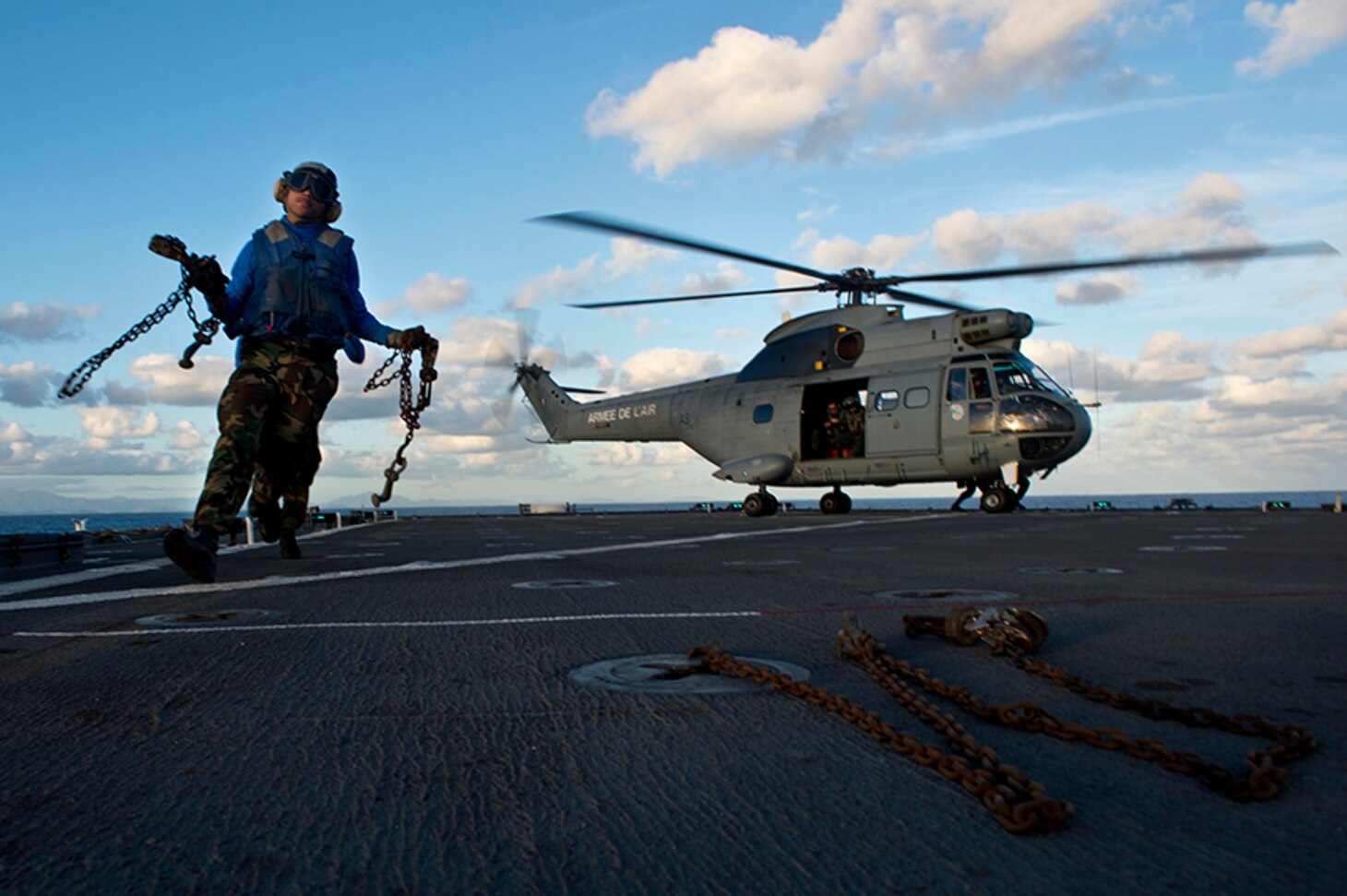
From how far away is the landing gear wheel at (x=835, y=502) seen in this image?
26141 mm

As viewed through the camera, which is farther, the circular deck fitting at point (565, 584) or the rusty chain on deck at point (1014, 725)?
the circular deck fitting at point (565, 584)

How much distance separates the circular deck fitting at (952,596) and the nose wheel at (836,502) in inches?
800

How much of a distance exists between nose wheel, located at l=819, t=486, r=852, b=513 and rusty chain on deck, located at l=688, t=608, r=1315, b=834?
74.2 ft

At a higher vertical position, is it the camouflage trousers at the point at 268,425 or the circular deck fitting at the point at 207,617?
the camouflage trousers at the point at 268,425

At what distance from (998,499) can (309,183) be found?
18.1 meters

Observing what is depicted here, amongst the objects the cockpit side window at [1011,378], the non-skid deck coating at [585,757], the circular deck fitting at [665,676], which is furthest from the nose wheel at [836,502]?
the circular deck fitting at [665,676]

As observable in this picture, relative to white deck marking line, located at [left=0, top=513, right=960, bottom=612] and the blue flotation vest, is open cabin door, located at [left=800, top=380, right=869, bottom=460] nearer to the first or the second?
white deck marking line, located at [left=0, top=513, right=960, bottom=612]

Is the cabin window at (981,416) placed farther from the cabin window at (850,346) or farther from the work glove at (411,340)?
the work glove at (411,340)

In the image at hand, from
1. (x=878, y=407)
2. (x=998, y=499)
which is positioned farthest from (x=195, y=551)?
(x=998, y=499)

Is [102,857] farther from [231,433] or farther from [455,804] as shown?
[231,433]

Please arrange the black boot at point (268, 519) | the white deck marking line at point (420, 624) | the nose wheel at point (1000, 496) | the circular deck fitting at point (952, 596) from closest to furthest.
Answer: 1. the white deck marking line at point (420, 624)
2. the circular deck fitting at point (952, 596)
3. the black boot at point (268, 519)
4. the nose wheel at point (1000, 496)

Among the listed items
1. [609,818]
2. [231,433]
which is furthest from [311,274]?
[609,818]

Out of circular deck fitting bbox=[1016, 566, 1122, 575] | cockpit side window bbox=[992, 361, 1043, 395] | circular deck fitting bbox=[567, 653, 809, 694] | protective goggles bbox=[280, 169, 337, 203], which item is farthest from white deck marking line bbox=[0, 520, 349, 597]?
cockpit side window bbox=[992, 361, 1043, 395]

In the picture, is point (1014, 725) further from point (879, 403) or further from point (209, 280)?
point (879, 403)
